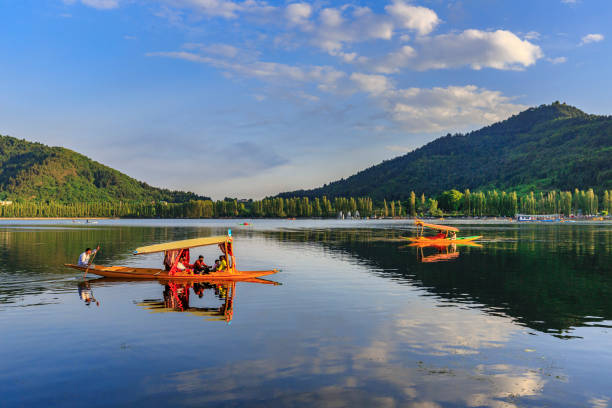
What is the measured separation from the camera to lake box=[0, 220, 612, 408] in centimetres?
1383

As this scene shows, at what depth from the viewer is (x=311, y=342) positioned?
1934 centimetres

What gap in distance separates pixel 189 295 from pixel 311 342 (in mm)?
14676

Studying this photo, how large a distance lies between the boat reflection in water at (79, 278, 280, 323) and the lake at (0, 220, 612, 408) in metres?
0.15

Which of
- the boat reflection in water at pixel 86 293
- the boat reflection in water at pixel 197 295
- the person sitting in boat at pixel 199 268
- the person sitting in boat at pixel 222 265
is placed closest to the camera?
the boat reflection in water at pixel 197 295

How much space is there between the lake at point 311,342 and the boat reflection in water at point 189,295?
15 centimetres

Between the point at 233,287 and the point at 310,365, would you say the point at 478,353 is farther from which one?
the point at 233,287

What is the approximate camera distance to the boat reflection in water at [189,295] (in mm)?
25844

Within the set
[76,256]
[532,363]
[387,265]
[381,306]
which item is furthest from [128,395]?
[76,256]

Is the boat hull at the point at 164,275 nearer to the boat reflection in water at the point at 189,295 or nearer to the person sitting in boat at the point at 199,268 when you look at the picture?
the boat reflection in water at the point at 189,295

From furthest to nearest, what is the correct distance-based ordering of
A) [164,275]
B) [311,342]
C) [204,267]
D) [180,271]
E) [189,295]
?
[204,267], [180,271], [164,275], [189,295], [311,342]

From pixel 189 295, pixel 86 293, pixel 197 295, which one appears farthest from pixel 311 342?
pixel 86 293

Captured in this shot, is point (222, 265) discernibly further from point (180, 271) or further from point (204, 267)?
point (180, 271)

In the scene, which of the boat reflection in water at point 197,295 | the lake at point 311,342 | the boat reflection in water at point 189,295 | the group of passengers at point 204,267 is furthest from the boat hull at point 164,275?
the lake at point 311,342

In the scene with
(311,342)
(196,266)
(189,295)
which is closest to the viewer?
(311,342)
